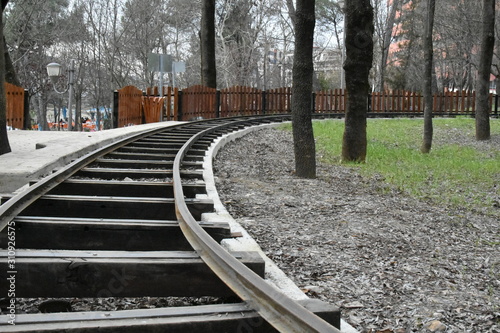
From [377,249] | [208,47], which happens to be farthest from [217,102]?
[377,249]

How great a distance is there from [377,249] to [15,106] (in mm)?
15450

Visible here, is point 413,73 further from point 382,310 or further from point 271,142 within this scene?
point 382,310

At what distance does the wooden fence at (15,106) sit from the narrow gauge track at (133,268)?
43.7 feet

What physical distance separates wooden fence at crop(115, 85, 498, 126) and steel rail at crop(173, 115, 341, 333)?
1470 centimetres

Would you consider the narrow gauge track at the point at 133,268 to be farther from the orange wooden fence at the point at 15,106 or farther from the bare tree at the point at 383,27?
the bare tree at the point at 383,27

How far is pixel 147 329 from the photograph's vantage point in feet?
8.01

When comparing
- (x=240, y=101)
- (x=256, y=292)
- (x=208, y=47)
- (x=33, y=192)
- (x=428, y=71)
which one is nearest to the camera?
(x=256, y=292)

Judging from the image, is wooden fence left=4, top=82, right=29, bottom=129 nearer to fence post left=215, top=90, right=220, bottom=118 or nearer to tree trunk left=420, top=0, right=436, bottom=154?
fence post left=215, top=90, right=220, bottom=118

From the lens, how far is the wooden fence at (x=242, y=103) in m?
20.0

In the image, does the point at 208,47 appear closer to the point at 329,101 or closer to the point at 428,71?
the point at 329,101

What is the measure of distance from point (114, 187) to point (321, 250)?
206 cm

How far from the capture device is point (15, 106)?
1797 centimetres

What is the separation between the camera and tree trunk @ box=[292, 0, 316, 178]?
961 cm

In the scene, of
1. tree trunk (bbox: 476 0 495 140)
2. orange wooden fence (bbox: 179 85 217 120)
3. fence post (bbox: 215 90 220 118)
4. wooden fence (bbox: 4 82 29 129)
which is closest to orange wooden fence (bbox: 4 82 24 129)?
wooden fence (bbox: 4 82 29 129)
